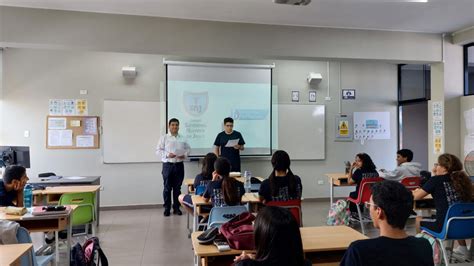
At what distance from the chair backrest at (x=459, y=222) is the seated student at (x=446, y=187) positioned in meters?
0.11

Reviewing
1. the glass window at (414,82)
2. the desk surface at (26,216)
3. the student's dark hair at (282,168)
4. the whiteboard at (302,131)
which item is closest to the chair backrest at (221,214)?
the student's dark hair at (282,168)

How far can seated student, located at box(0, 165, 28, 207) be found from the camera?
10.4ft

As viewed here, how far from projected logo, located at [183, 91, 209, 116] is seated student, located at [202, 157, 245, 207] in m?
3.04

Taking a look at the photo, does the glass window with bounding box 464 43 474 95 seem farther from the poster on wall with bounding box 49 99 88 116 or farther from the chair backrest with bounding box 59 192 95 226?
the poster on wall with bounding box 49 99 88 116

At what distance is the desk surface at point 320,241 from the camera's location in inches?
76.8

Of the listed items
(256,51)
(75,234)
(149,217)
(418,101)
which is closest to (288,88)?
(256,51)

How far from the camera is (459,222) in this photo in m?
2.96

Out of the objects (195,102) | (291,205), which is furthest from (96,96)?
(291,205)

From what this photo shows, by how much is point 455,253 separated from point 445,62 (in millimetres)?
3022

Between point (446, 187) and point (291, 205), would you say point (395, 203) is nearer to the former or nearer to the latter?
point (291, 205)

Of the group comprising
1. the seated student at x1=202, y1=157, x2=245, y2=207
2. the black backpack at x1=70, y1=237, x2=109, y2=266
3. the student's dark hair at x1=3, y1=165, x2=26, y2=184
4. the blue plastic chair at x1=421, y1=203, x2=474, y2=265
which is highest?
the student's dark hair at x1=3, y1=165, x2=26, y2=184

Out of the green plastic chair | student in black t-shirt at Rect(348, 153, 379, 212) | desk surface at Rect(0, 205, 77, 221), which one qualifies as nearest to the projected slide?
student in black t-shirt at Rect(348, 153, 379, 212)

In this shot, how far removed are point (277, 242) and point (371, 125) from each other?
6267mm

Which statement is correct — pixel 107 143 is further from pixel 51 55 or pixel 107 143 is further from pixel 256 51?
pixel 256 51
